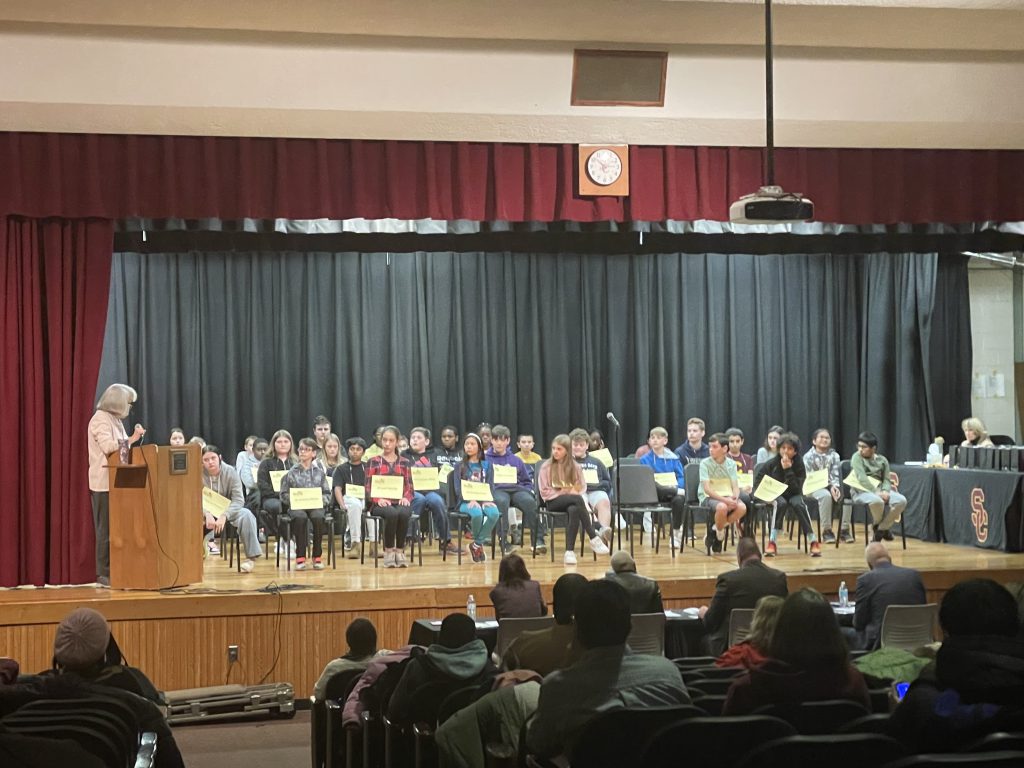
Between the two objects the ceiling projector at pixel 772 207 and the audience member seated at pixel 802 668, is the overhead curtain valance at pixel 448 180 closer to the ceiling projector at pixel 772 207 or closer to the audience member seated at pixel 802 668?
the ceiling projector at pixel 772 207

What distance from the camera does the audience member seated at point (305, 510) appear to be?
28.4 feet

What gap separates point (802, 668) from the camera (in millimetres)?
Answer: 3203

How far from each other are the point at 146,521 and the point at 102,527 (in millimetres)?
444

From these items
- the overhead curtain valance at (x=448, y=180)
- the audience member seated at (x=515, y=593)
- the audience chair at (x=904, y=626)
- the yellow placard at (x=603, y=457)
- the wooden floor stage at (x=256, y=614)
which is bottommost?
the wooden floor stage at (x=256, y=614)

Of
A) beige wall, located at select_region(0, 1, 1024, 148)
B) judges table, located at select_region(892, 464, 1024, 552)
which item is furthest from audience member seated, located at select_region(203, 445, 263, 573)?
judges table, located at select_region(892, 464, 1024, 552)

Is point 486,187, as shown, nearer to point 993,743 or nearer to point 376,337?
point 376,337

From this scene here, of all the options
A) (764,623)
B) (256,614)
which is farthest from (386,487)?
(764,623)

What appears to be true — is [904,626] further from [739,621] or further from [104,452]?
[104,452]

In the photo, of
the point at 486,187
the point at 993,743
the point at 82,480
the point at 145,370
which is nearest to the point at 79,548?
the point at 82,480

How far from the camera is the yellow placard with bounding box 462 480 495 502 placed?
29.6 ft

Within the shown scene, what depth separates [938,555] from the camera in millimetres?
9273

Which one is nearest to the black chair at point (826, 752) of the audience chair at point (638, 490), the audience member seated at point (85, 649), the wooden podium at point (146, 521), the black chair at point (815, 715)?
the black chair at point (815, 715)

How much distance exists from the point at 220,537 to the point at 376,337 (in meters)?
3.66

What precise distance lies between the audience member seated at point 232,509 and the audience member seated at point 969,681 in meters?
6.55
